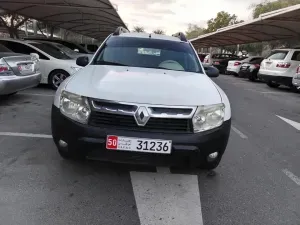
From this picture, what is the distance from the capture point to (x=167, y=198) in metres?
3.23

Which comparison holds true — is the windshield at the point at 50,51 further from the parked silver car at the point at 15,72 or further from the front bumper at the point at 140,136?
the front bumper at the point at 140,136

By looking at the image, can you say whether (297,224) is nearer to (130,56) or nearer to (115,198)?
(115,198)

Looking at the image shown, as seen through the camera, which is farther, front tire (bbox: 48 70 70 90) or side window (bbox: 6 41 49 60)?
side window (bbox: 6 41 49 60)

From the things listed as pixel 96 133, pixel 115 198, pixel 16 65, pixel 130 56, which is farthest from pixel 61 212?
pixel 16 65

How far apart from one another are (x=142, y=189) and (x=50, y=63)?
7040mm

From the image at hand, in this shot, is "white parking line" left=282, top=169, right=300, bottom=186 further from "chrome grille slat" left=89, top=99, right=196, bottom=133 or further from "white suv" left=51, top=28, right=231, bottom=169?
"chrome grille slat" left=89, top=99, right=196, bottom=133

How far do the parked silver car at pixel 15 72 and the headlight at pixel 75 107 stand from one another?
357 cm

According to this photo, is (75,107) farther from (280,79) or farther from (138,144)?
(280,79)

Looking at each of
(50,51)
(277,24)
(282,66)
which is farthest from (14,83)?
(277,24)

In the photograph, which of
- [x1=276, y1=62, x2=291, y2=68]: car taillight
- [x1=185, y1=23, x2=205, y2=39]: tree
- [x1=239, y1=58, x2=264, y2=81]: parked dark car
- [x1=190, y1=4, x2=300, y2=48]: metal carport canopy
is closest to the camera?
[x1=276, y1=62, x2=291, y2=68]: car taillight

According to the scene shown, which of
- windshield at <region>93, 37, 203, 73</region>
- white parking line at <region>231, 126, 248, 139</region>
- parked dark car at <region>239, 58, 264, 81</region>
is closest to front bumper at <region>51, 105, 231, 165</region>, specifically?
windshield at <region>93, 37, 203, 73</region>

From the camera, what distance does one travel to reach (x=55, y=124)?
129 inches

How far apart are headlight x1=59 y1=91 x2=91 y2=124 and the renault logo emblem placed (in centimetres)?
46

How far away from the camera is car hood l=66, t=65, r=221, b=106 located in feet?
10.2
